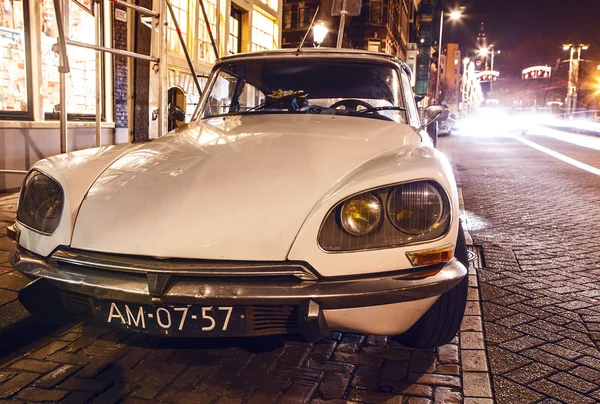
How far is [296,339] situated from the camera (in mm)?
2650

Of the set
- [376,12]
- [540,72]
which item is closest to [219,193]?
[376,12]

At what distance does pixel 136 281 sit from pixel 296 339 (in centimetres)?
81

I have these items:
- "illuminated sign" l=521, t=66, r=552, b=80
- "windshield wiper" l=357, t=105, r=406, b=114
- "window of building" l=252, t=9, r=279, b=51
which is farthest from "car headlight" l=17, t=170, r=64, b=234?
"illuminated sign" l=521, t=66, r=552, b=80

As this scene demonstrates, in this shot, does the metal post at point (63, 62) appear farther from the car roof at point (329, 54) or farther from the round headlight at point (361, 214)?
the round headlight at point (361, 214)

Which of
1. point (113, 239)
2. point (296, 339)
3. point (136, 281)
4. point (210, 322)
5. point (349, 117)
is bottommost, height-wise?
point (296, 339)

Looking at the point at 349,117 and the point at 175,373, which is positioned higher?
the point at 349,117

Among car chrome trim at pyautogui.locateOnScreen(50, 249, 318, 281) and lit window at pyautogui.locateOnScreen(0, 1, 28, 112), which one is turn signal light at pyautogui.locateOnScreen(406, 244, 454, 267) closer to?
car chrome trim at pyautogui.locateOnScreen(50, 249, 318, 281)

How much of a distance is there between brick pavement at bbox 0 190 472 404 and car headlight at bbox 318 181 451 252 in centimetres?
61

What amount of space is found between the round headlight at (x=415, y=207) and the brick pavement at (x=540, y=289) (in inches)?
35.1

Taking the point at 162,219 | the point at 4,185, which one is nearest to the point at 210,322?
the point at 162,219

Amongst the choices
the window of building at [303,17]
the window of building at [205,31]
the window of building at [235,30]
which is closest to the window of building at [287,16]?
the window of building at [303,17]

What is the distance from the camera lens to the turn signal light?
2.39 meters

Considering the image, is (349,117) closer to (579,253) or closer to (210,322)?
(210,322)

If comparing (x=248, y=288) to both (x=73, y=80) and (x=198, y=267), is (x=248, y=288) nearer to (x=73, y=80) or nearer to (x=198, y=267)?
(x=198, y=267)
